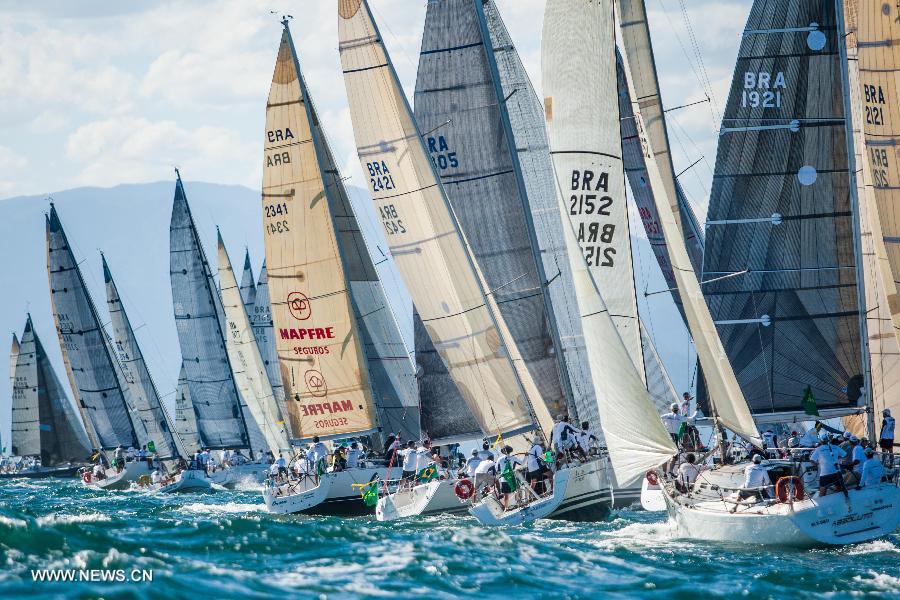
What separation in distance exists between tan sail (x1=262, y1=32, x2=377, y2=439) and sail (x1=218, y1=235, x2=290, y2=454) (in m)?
14.2

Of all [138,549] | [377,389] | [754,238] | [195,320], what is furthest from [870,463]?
[195,320]

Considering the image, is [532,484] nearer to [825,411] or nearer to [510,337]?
[510,337]

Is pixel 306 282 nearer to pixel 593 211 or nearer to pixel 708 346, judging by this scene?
pixel 593 211

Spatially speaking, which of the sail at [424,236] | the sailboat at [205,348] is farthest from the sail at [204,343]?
the sail at [424,236]

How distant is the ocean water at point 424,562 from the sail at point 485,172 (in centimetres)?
459

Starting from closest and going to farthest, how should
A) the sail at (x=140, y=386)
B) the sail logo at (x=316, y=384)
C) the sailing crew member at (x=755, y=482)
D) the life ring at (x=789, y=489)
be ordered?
the life ring at (x=789, y=489)
the sailing crew member at (x=755, y=482)
the sail logo at (x=316, y=384)
the sail at (x=140, y=386)

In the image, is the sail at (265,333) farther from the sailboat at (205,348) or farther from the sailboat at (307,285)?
the sailboat at (307,285)

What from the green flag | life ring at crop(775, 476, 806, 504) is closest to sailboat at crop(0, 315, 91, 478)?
the green flag

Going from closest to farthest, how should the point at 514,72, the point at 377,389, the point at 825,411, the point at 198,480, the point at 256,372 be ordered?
the point at 825,411, the point at 514,72, the point at 377,389, the point at 198,480, the point at 256,372

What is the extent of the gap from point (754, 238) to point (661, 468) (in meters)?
5.15

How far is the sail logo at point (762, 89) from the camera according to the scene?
81.5 ft

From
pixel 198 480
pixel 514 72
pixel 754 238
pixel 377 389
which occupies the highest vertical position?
pixel 514 72

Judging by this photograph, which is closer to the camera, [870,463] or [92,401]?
[870,463]

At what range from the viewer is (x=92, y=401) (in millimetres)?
52156
